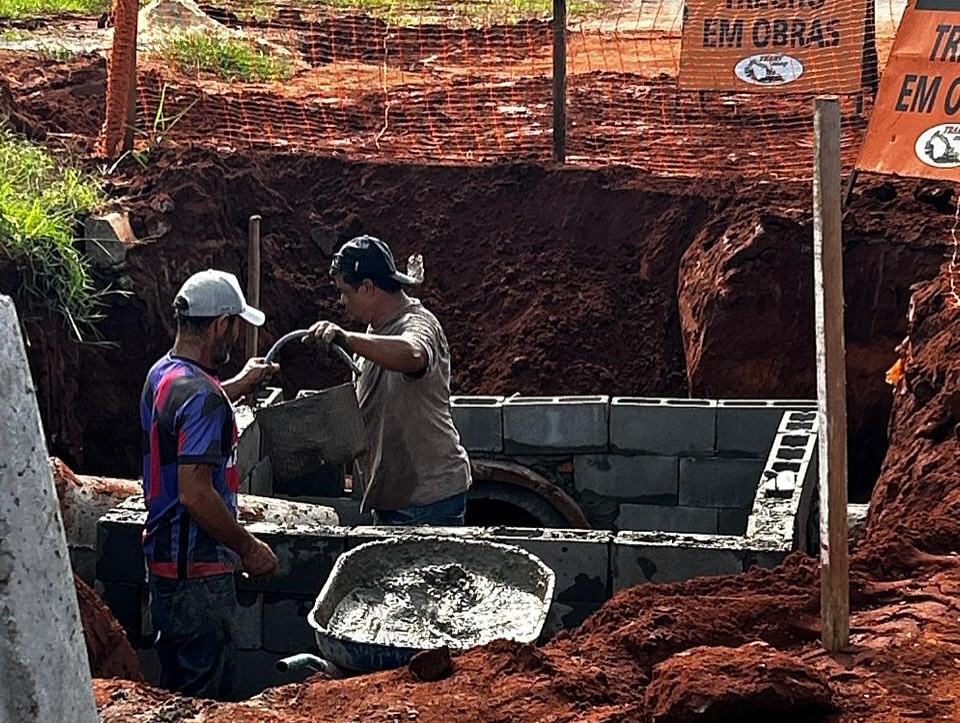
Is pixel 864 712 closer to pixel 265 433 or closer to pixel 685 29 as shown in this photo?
pixel 265 433

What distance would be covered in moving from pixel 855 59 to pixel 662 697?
863 centimetres

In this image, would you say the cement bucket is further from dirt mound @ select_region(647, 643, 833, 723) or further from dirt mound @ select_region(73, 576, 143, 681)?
dirt mound @ select_region(647, 643, 833, 723)

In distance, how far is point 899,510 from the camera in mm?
5676

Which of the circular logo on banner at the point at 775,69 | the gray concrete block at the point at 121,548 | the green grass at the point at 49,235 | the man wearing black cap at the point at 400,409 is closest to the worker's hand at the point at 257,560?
the gray concrete block at the point at 121,548

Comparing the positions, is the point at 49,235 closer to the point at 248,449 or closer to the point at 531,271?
the point at 248,449

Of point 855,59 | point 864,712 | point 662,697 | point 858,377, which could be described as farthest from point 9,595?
point 855,59

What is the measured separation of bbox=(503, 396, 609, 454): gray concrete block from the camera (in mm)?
7785

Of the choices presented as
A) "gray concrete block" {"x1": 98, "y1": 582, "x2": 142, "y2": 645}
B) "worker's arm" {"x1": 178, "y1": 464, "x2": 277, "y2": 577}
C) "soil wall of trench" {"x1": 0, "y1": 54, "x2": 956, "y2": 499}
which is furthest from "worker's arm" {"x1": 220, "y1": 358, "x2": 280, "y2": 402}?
"soil wall of trench" {"x1": 0, "y1": 54, "x2": 956, "y2": 499}

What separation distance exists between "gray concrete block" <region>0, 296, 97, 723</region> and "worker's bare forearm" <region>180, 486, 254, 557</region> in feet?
9.70

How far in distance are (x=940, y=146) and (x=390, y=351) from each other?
427cm

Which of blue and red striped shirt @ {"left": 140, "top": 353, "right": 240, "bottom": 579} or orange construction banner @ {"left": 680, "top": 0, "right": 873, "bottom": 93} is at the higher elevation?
orange construction banner @ {"left": 680, "top": 0, "right": 873, "bottom": 93}

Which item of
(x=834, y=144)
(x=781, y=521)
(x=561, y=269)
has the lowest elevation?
(x=781, y=521)

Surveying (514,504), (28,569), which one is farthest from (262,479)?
(28,569)

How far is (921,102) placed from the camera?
Answer: 28.1 ft
